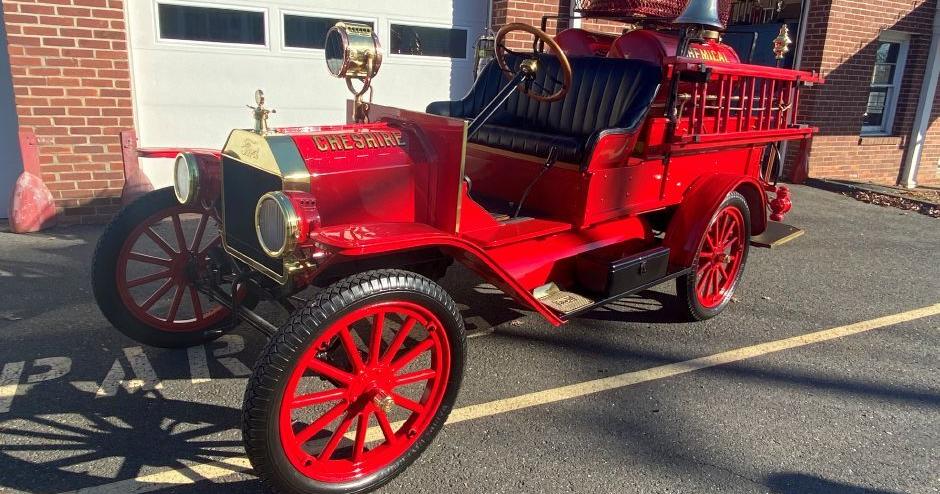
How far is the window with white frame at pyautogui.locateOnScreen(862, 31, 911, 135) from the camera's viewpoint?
902 centimetres

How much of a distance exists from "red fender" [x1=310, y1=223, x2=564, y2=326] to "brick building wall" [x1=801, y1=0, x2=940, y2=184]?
7232 millimetres

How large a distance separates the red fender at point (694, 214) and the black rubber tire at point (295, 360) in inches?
74.0

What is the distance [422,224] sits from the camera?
2.73 meters

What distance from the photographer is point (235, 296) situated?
269 centimetres

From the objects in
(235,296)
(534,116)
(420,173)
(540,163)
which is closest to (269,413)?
(235,296)

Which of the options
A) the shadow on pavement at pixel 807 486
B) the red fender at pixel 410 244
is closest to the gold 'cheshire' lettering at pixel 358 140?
the red fender at pixel 410 244

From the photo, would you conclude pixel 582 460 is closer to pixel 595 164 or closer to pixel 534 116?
pixel 595 164

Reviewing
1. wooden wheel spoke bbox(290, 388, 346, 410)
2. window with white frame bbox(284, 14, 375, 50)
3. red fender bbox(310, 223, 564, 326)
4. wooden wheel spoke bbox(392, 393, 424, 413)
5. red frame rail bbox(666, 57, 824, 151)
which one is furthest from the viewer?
window with white frame bbox(284, 14, 375, 50)

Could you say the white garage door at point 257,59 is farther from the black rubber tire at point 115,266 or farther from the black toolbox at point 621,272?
the black toolbox at point 621,272

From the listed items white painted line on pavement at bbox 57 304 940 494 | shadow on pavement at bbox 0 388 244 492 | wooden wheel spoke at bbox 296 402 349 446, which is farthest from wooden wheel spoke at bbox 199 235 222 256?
wooden wheel spoke at bbox 296 402 349 446

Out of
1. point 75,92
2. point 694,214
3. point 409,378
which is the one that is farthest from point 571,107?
point 75,92

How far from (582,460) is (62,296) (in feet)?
10.4

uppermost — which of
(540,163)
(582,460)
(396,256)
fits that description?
(540,163)

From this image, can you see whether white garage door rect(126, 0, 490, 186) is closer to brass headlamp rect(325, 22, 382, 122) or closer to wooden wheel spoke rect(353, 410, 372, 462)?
brass headlamp rect(325, 22, 382, 122)
